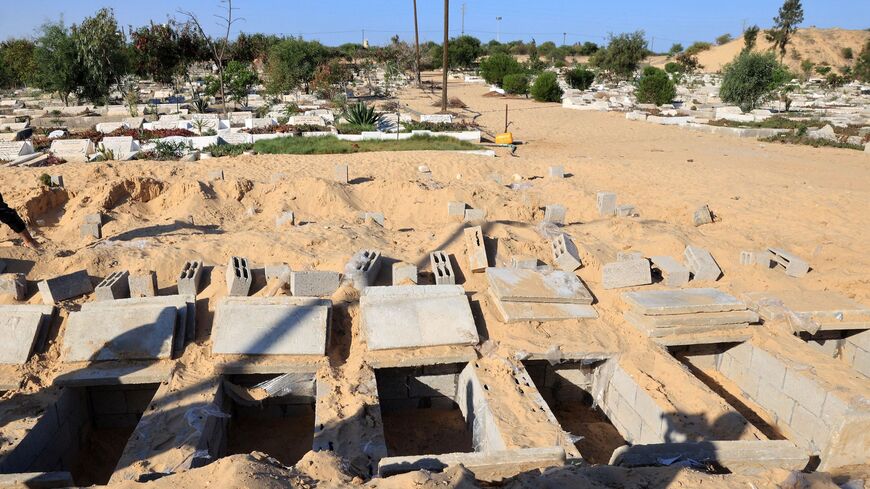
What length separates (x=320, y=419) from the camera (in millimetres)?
4094

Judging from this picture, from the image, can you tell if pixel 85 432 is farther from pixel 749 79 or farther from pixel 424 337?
pixel 749 79

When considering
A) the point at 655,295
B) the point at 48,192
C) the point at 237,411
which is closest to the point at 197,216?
the point at 48,192

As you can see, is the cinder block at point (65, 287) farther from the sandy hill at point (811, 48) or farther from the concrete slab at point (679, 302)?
the sandy hill at point (811, 48)

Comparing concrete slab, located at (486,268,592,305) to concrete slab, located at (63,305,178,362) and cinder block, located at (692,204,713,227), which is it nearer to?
concrete slab, located at (63,305,178,362)

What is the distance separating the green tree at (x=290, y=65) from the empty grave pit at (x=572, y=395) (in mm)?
22820

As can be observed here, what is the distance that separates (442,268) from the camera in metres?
5.89

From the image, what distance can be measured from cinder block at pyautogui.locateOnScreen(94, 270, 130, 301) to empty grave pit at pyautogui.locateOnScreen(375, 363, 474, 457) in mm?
2545

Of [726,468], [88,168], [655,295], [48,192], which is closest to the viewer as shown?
[726,468]

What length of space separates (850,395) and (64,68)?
26206mm

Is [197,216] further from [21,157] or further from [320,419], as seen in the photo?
[21,157]

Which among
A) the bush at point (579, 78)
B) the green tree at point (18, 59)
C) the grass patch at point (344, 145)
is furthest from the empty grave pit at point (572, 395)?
the bush at point (579, 78)

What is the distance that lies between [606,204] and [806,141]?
39.4ft

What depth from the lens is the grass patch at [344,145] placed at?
13914 millimetres

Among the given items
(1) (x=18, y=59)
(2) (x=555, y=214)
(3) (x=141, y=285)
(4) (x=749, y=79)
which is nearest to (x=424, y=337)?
(3) (x=141, y=285)
